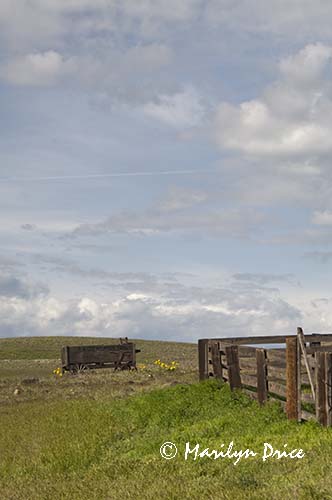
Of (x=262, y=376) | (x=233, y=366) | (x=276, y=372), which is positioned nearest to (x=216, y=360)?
(x=233, y=366)

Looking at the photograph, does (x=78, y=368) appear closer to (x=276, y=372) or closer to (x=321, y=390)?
(x=276, y=372)

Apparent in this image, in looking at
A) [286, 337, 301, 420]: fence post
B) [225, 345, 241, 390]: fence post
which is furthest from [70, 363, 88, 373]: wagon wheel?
[286, 337, 301, 420]: fence post

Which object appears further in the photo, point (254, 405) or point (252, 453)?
point (254, 405)

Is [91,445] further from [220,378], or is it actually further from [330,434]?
[220,378]

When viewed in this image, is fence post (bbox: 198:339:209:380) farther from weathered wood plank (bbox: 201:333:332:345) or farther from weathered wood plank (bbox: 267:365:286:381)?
weathered wood plank (bbox: 267:365:286:381)

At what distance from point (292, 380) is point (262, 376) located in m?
2.02

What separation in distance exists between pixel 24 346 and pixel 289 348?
60763mm

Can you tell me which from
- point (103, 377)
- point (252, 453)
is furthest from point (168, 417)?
point (103, 377)

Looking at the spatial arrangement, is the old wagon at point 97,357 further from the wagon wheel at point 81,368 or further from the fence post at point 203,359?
the fence post at point 203,359

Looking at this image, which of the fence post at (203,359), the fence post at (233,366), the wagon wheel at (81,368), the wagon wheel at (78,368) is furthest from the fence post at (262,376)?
the wagon wheel at (78,368)

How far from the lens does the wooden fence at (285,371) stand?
12688 mm

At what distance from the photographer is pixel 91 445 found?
14.0 metres

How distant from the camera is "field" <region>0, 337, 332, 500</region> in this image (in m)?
9.22

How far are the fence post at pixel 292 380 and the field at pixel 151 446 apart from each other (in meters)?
0.39
